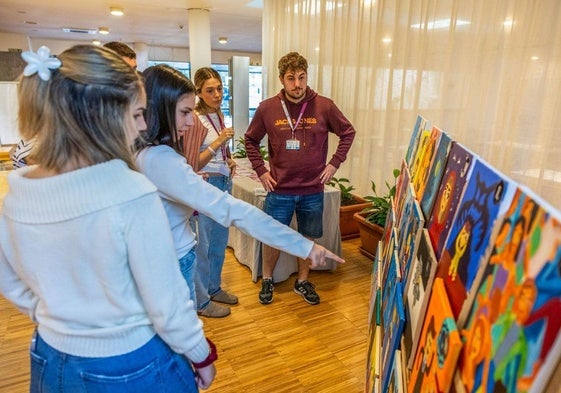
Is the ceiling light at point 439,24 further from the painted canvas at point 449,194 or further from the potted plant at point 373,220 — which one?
the painted canvas at point 449,194

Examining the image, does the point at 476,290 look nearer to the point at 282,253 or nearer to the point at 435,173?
the point at 435,173

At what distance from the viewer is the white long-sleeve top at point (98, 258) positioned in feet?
2.25

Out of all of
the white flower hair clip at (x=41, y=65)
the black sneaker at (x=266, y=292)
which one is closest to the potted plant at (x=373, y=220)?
the black sneaker at (x=266, y=292)

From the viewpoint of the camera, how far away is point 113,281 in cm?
73

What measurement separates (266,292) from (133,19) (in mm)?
5791

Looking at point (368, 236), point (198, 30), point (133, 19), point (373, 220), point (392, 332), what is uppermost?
point (133, 19)

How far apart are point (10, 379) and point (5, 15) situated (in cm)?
661

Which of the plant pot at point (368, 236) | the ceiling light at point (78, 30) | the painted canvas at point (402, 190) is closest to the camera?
the painted canvas at point (402, 190)

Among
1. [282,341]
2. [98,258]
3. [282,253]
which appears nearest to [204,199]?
[98,258]

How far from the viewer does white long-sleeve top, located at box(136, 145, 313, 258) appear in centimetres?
109

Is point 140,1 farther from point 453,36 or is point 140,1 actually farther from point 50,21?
point 453,36

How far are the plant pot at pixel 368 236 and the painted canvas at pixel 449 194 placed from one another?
2.01 meters

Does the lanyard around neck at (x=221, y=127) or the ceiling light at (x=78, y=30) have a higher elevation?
the ceiling light at (x=78, y=30)

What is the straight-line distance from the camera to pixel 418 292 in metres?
0.88
